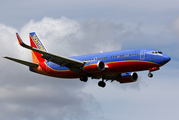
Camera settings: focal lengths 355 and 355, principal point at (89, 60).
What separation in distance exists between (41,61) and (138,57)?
21.3 m

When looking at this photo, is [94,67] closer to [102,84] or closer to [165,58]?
[102,84]

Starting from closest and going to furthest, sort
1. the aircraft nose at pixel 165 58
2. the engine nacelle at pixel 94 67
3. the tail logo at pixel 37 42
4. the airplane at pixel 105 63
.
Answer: the aircraft nose at pixel 165 58, the airplane at pixel 105 63, the engine nacelle at pixel 94 67, the tail logo at pixel 37 42

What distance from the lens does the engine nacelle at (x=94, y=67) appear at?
55812 mm

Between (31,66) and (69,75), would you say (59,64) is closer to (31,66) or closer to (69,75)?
(69,75)

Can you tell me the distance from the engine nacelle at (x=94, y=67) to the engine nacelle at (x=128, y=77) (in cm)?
957

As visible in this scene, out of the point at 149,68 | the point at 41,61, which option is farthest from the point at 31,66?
the point at 149,68

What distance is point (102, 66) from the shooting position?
56406 millimetres

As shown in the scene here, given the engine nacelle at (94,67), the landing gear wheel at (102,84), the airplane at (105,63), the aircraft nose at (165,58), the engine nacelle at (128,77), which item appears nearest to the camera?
the aircraft nose at (165,58)

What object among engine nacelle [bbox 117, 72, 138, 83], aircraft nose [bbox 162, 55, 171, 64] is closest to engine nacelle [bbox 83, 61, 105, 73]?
aircraft nose [bbox 162, 55, 171, 64]

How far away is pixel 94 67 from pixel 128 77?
35.7 ft

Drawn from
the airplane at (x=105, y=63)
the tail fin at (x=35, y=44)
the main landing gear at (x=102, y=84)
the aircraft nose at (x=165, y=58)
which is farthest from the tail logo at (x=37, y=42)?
the aircraft nose at (x=165, y=58)

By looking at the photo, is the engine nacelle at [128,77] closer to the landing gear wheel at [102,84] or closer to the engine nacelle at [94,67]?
the landing gear wheel at [102,84]

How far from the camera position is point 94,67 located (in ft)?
184

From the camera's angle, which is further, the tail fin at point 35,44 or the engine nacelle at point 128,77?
the tail fin at point 35,44
